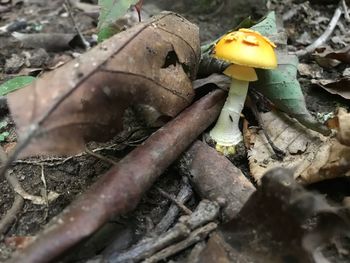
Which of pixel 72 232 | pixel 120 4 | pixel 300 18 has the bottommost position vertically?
pixel 300 18

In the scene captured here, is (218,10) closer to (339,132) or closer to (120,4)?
(120,4)

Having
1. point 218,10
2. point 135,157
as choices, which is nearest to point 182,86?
point 135,157

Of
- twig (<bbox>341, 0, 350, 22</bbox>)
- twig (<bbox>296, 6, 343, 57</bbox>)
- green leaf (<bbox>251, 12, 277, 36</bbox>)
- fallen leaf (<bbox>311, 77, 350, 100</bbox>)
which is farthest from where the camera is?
twig (<bbox>341, 0, 350, 22</bbox>)

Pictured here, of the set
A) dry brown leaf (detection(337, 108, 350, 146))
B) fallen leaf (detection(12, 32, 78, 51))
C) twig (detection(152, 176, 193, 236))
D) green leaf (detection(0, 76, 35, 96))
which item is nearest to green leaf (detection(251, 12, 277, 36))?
dry brown leaf (detection(337, 108, 350, 146))

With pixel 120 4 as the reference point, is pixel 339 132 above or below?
below

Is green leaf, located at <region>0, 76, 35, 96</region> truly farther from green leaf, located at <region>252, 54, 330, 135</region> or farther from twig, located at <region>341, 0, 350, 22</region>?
twig, located at <region>341, 0, 350, 22</region>
